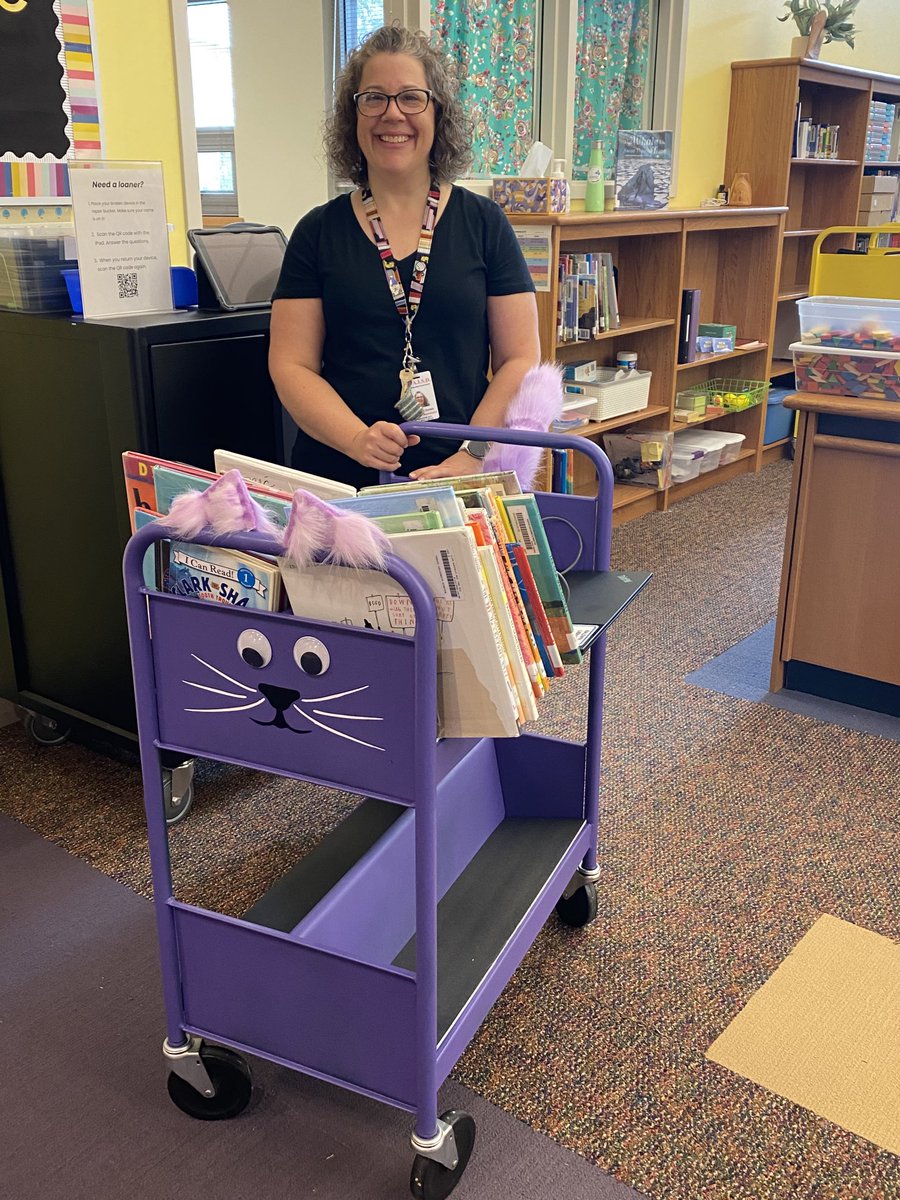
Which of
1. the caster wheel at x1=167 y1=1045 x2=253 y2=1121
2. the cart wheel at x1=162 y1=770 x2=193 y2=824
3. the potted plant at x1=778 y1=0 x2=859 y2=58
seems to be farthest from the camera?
the potted plant at x1=778 y1=0 x2=859 y2=58

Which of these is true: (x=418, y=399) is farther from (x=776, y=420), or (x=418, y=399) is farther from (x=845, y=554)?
(x=776, y=420)

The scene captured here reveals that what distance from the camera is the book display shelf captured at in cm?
486

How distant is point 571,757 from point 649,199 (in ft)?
9.97

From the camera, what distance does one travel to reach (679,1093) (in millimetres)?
1563

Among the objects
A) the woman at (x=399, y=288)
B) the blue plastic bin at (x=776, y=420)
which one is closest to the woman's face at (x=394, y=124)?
the woman at (x=399, y=288)

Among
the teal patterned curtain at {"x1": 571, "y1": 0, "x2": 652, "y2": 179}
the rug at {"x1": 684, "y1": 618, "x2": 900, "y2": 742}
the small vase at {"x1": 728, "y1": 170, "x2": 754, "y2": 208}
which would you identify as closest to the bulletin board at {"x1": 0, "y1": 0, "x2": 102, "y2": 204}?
the rug at {"x1": 684, "y1": 618, "x2": 900, "y2": 742}

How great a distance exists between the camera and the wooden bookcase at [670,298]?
3.89 metres

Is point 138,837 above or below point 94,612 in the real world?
below

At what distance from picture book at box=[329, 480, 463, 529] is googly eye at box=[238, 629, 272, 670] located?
18 centimetres

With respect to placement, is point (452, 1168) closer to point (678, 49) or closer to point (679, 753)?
point (679, 753)

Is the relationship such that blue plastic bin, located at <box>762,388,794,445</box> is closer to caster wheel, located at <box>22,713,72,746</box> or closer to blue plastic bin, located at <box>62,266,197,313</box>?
blue plastic bin, located at <box>62,266,197,313</box>

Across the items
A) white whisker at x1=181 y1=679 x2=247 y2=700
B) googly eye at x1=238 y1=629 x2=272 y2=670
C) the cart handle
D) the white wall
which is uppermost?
the white wall

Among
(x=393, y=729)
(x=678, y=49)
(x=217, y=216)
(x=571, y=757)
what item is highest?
(x=678, y=49)

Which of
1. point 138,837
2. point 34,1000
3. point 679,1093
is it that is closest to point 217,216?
point 138,837
